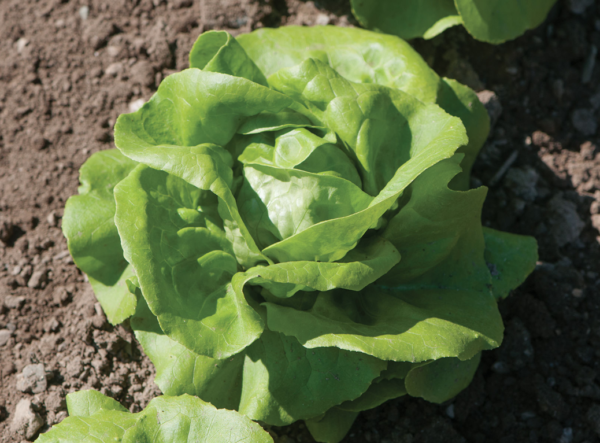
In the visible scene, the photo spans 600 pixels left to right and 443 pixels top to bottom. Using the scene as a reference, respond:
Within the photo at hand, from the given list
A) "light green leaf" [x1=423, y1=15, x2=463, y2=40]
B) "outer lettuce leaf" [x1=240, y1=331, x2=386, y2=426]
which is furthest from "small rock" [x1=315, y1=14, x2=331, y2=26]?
"outer lettuce leaf" [x1=240, y1=331, x2=386, y2=426]

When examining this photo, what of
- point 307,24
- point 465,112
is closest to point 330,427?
point 465,112

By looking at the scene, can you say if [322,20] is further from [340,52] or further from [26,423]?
[26,423]

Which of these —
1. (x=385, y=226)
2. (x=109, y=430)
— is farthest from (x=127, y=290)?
(x=385, y=226)

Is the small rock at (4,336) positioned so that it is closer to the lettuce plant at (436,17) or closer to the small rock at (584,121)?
the lettuce plant at (436,17)

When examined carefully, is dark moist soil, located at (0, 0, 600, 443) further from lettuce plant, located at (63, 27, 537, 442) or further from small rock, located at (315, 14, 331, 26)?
lettuce plant, located at (63, 27, 537, 442)

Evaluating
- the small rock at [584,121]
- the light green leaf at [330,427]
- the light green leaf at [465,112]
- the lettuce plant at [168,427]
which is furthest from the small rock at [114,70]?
the small rock at [584,121]

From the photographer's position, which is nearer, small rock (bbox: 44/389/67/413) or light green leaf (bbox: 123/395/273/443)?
light green leaf (bbox: 123/395/273/443)
